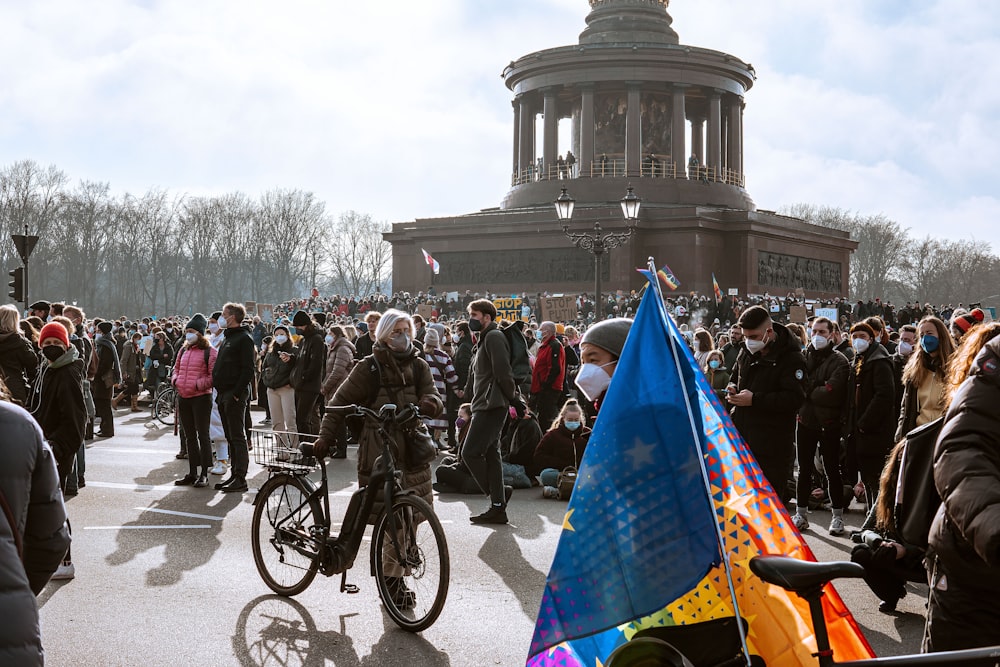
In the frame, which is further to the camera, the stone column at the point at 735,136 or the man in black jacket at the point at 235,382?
the stone column at the point at 735,136

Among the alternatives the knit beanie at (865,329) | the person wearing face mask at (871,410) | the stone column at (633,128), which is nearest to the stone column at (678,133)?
the stone column at (633,128)

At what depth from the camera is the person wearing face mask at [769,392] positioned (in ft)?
25.9

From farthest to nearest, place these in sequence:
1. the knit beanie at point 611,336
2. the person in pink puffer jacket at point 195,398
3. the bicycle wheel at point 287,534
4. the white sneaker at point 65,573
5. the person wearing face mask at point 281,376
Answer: the person wearing face mask at point 281,376
the person in pink puffer jacket at point 195,398
the white sneaker at point 65,573
the bicycle wheel at point 287,534
the knit beanie at point 611,336

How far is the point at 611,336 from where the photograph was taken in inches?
178

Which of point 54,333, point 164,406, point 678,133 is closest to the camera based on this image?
point 54,333

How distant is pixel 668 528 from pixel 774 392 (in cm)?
498

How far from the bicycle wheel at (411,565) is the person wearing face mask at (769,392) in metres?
2.94

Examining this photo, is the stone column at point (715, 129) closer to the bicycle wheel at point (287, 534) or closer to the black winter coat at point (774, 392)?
the black winter coat at point (774, 392)

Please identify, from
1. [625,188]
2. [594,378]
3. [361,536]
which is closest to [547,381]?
[361,536]

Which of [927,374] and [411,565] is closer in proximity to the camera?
[411,565]

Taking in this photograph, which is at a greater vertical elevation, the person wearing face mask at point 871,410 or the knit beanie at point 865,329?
the knit beanie at point 865,329

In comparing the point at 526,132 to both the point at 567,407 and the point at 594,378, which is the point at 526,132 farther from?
the point at 594,378

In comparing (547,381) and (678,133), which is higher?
(678,133)

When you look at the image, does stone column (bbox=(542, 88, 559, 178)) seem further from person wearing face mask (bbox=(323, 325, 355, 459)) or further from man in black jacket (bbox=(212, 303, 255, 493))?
man in black jacket (bbox=(212, 303, 255, 493))
